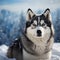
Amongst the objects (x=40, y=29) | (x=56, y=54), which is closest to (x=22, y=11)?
(x=40, y=29)

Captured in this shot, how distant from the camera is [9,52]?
1.76 m

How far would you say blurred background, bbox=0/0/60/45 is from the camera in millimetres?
1715

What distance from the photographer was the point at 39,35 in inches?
65.4

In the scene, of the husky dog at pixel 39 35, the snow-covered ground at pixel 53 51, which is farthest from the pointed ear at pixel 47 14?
the snow-covered ground at pixel 53 51


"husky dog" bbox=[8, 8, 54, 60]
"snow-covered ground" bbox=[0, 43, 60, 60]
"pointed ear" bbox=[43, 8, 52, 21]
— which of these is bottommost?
"snow-covered ground" bbox=[0, 43, 60, 60]

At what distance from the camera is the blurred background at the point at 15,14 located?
1715 mm

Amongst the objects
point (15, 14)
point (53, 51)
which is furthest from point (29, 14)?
point (53, 51)

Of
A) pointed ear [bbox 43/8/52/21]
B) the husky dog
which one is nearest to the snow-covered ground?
the husky dog

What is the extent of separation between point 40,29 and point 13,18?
24cm

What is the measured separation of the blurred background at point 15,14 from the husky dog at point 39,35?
43 mm

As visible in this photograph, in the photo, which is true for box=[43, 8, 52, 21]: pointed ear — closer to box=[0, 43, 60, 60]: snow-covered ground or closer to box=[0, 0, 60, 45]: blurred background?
box=[0, 0, 60, 45]: blurred background

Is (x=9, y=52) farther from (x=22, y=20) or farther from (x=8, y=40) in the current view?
(x=22, y=20)

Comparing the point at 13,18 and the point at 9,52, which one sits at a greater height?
the point at 13,18

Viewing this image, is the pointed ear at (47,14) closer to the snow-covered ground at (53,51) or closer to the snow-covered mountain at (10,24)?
the snow-covered mountain at (10,24)
